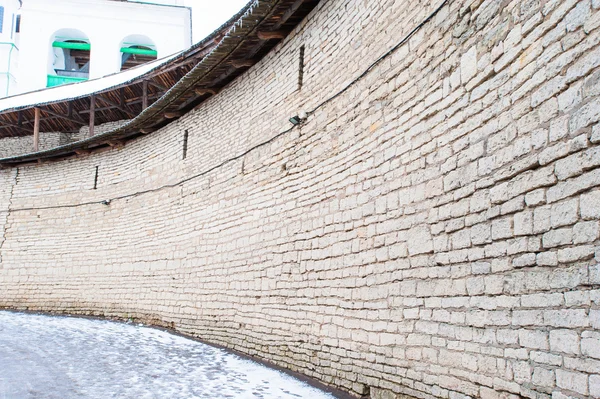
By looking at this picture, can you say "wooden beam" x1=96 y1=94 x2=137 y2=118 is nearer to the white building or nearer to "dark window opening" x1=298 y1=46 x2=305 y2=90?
"dark window opening" x1=298 y1=46 x2=305 y2=90

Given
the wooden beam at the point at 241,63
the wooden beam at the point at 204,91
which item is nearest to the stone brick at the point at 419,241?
the wooden beam at the point at 241,63

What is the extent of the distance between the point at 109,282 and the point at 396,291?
23.7ft

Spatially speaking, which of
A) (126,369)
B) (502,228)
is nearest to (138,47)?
(126,369)

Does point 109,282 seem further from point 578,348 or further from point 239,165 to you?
point 578,348

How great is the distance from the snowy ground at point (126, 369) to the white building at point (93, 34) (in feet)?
51.5

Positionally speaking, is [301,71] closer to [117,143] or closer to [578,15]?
[578,15]

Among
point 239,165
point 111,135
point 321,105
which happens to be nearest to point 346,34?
point 321,105

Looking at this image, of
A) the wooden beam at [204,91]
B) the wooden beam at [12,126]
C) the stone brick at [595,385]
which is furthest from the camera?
the wooden beam at [12,126]

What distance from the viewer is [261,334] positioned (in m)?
6.40

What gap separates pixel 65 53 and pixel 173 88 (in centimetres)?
1758

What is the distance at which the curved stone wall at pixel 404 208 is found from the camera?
289 centimetres

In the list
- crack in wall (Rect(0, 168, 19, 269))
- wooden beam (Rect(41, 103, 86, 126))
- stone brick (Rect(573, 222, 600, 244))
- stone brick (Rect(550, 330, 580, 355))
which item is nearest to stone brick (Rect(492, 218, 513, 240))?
stone brick (Rect(573, 222, 600, 244))

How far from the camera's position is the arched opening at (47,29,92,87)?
21.6m

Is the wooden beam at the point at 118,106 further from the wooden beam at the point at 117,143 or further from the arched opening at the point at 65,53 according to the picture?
the arched opening at the point at 65,53
